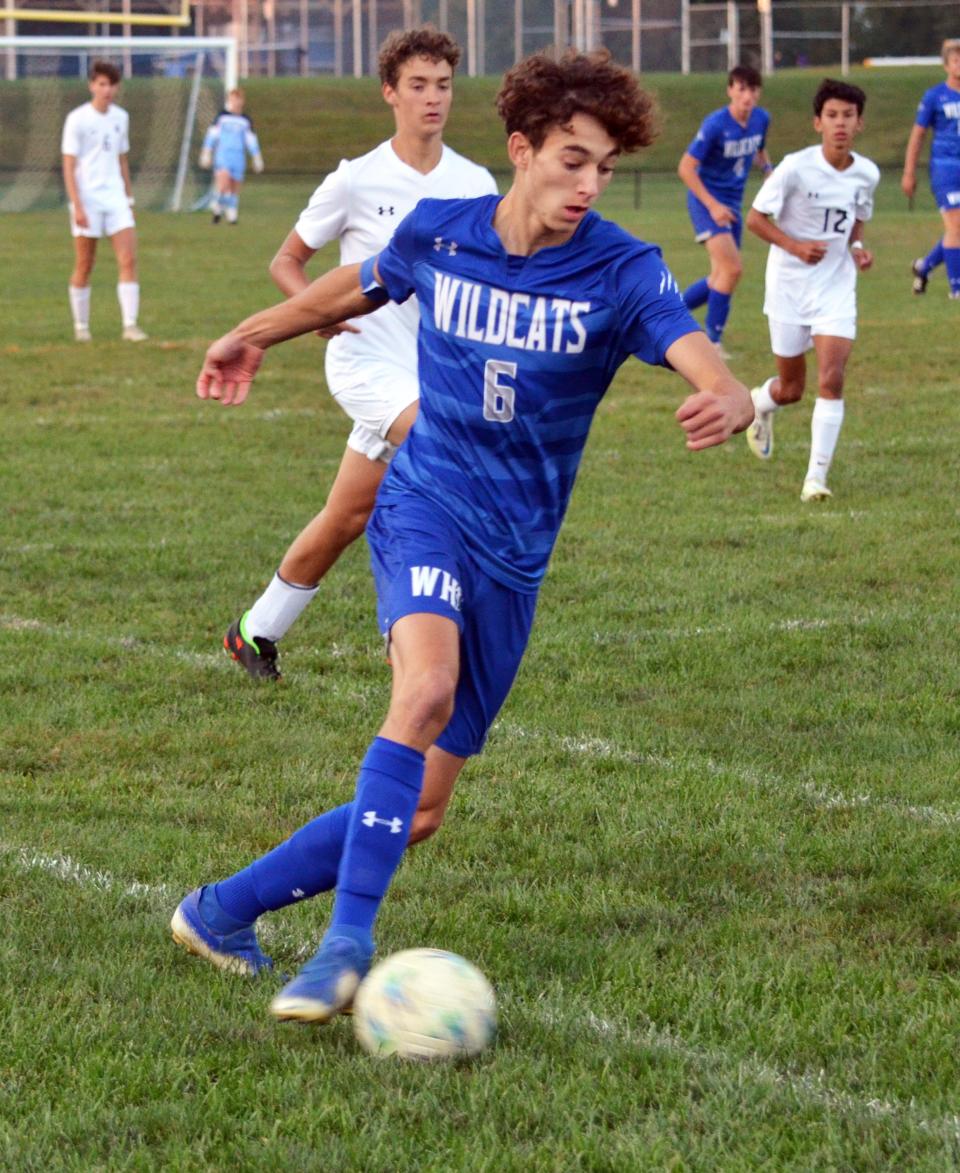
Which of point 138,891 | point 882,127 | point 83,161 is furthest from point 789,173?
point 882,127

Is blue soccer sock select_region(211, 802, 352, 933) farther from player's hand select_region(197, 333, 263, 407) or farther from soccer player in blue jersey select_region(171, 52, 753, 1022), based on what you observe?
player's hand select_region(197, 333, 263, 407)

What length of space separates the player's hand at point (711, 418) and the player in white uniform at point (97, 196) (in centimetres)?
1263

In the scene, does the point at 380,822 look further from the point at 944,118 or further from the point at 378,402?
the point at 944,118

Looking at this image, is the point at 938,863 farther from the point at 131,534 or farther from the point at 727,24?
the point at 727,24

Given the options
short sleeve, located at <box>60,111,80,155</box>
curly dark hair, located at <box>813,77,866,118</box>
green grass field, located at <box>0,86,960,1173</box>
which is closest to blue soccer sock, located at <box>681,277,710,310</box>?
green grass field, located at <box>0,86,960,1173</box>

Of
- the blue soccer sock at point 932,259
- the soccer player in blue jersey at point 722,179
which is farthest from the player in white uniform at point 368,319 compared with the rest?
the blue soccer sock at point 932,259

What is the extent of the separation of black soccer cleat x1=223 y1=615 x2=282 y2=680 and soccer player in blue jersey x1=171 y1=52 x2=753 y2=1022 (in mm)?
2324

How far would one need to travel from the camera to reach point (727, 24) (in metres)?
52.5

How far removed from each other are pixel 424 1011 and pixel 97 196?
521 inches

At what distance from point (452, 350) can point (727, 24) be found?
5169 cm

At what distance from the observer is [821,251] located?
29.6ft

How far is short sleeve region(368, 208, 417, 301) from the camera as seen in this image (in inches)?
156

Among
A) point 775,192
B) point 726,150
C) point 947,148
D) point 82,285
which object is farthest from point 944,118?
point 775,192

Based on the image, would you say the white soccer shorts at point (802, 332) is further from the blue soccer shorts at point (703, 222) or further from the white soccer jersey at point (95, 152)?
the white soccer jersey at point (95, 152)
